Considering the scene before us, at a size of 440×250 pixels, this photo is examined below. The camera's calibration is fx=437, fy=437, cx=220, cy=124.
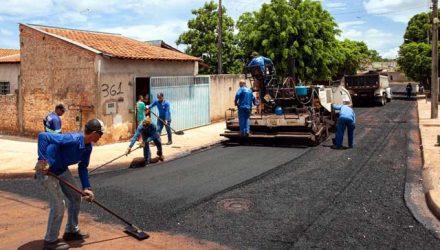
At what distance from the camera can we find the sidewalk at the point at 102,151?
10.3m

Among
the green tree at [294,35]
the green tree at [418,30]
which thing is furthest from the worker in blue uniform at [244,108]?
the green tree at [418,30]

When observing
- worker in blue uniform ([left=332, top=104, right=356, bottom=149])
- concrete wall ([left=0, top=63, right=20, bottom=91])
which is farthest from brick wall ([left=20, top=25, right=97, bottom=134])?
worker in blue uniform ([left=332, top=104, right=356, bottom=149])

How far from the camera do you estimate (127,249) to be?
5316 mm

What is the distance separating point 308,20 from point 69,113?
1535 centimetres

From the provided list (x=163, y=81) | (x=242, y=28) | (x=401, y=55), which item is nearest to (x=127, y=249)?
(x=163, y=81)

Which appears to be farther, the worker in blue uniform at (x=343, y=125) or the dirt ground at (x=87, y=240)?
the worker in blue uniform at (x=343, y=125)

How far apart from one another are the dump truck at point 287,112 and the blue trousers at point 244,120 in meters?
0.19

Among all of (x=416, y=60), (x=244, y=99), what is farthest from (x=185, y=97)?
(x=416, y=60)

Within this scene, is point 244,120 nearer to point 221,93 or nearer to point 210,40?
point 221,93

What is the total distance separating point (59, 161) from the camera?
5.06 meters

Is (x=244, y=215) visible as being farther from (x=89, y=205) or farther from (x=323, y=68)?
(x=323, y=68)

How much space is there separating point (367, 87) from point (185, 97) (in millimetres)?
16134

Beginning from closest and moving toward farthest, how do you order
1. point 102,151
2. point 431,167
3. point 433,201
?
point 433,201 < point 431,167 < point 102,151

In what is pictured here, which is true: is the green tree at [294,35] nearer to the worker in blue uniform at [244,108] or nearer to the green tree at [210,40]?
the green tree at [210,40]
